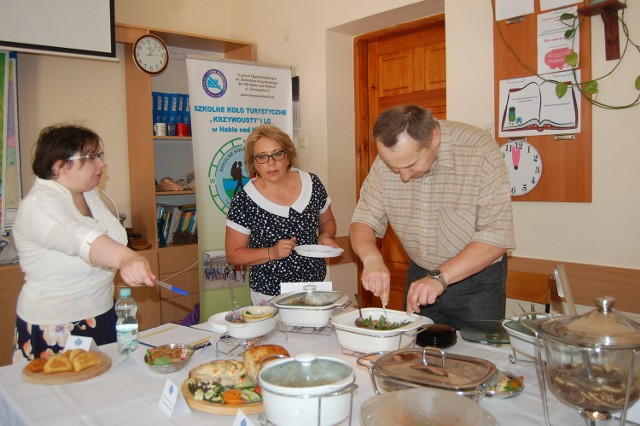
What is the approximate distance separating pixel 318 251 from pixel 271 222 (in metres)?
0.36

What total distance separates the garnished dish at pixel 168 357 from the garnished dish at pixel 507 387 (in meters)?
0.84

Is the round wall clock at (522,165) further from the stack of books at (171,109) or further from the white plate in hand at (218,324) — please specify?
the stack of books at (171,109)

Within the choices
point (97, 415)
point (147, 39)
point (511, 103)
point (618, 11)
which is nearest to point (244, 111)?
point (147, 39)

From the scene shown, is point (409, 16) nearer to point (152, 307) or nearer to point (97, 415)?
point (152, 307)

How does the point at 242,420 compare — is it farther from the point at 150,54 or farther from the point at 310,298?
the point at 150,54

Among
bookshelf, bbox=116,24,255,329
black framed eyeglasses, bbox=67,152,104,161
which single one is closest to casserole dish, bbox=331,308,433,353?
black framed eyeglasses, bbox=67,152,104,161

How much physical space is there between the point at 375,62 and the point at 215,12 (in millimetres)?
1708

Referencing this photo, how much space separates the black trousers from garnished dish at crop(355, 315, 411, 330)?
55 cm

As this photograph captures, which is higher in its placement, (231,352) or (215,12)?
(215,12)

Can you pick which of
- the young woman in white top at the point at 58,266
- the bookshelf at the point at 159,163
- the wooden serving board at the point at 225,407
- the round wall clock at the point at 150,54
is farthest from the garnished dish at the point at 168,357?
the round wall clock at the point at 150,54

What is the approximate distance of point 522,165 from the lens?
286 cm

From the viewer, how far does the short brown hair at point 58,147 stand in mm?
1979

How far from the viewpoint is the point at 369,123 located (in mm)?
4184

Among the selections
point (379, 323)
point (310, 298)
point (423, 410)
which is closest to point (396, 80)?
point (310, 298)
